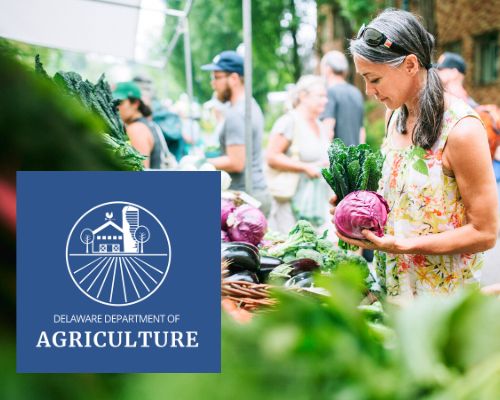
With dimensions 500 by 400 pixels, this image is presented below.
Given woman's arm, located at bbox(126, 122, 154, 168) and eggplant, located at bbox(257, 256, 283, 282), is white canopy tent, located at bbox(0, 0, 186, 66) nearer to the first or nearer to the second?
woman's arm, located at bbox(126, 122, 154, 168)

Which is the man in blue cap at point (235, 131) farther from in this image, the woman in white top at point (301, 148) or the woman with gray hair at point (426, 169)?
the woman with gray hair at point (426, 169)

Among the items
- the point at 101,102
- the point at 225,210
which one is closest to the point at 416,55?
the point at 225,210

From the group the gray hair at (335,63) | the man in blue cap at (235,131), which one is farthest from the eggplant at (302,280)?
the gray hair at (335,63)

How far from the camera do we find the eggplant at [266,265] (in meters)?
2.28

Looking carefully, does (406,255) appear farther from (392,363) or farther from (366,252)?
(366,252)

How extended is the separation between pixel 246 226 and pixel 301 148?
7.04ft

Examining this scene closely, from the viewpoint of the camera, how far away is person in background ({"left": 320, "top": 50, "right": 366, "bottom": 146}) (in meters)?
5.29

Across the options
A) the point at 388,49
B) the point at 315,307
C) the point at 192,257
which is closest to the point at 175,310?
the point at 192,257

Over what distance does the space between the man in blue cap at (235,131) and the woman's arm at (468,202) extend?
2.28 metres

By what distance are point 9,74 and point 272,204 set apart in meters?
4.47

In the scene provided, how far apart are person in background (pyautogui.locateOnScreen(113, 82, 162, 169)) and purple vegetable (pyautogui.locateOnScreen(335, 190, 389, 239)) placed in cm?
260

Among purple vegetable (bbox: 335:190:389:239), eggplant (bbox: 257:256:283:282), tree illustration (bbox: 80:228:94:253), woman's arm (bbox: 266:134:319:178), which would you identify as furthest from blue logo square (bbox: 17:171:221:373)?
woman's arm (bbox: 266:134:319:178)

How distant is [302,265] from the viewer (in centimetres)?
221

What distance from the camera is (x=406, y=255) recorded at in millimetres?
2156
